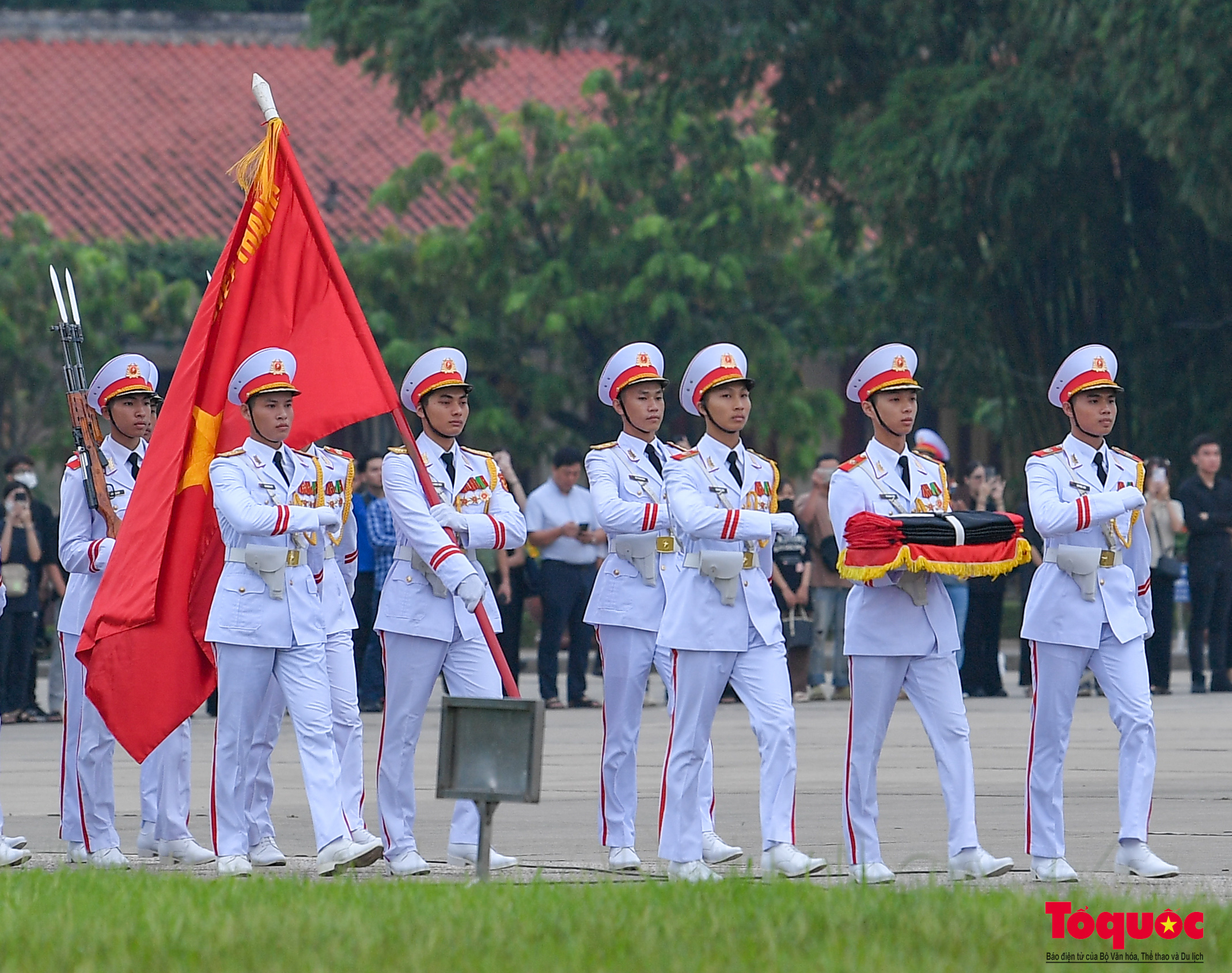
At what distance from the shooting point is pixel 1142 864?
8.87 m

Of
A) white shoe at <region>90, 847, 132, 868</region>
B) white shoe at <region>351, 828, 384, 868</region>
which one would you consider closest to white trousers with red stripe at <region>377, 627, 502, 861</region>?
white shoe at <region>351, 828, 384, 868</region>

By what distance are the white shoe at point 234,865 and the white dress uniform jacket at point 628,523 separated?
1844 millimetres

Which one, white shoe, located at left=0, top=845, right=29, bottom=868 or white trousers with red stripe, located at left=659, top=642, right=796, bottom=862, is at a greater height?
white trousers with red stripe, located at left=659, top=642, right=796, bottom=862

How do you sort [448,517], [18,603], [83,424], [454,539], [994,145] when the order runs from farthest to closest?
[994,145]
[18,603]
[83,424]
[454,539]
[448,517]

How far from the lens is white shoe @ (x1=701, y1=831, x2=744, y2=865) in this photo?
31.7ft

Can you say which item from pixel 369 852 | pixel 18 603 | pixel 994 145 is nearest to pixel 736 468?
pixel 369 852

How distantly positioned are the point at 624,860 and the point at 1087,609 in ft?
6.88

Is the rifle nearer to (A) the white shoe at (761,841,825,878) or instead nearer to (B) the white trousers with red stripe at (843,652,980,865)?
(A) the white shoe at (761,841,825,878)

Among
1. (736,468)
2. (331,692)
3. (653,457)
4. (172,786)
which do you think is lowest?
(172,786)

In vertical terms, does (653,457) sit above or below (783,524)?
above

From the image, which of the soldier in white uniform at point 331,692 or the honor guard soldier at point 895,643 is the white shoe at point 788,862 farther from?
the soldier in white uniform at point 331,692

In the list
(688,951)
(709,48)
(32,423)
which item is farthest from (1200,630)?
(32,423)

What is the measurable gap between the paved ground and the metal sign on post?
1.27 metres

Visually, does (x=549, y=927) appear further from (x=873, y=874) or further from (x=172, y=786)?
(x=172, y=786)
